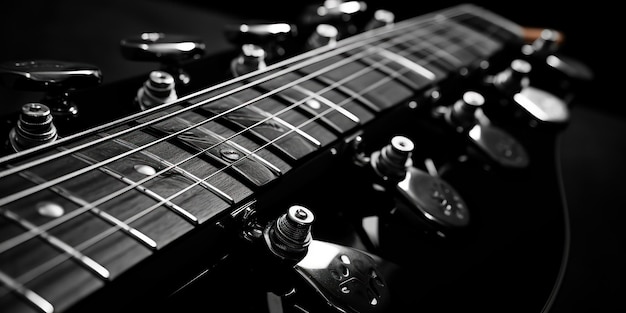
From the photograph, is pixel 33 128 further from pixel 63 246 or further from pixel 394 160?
pixel 394 160

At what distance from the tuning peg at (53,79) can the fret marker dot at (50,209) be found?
139mm

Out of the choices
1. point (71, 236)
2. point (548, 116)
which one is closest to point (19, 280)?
point (71, 236)

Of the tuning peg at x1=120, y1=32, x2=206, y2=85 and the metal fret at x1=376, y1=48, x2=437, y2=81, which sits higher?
the tuning peg at x1=120, y1=32, x2=206, y2=85

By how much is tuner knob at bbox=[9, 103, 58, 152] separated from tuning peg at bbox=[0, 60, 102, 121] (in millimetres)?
24

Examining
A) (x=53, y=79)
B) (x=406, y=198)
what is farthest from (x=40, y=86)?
(x=406, y=198)

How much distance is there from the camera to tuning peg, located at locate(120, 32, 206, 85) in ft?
1.88

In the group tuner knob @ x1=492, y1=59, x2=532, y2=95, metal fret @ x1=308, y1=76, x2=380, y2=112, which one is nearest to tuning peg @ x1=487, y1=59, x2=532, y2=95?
tuner knob @ x1=492, y1=59, x2=532, y2=95

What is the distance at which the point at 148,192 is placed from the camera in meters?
0.44

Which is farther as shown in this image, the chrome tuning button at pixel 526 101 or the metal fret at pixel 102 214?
the chrome tuning button at pixel 526 101

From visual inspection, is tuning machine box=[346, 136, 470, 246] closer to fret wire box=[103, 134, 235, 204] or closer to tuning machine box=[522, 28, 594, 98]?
fret wire box=[103, 134, 235, 204]

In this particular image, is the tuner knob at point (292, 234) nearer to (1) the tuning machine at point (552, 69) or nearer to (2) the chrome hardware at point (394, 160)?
(2) the chrome hardware at point (394, 160)

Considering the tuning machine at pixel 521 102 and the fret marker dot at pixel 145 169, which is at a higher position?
the fret marker dot at pixel 145 169

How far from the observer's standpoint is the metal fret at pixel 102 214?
396 millimetres

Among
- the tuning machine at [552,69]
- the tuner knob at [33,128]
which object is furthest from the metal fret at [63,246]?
the tuning machine at [552,69]
